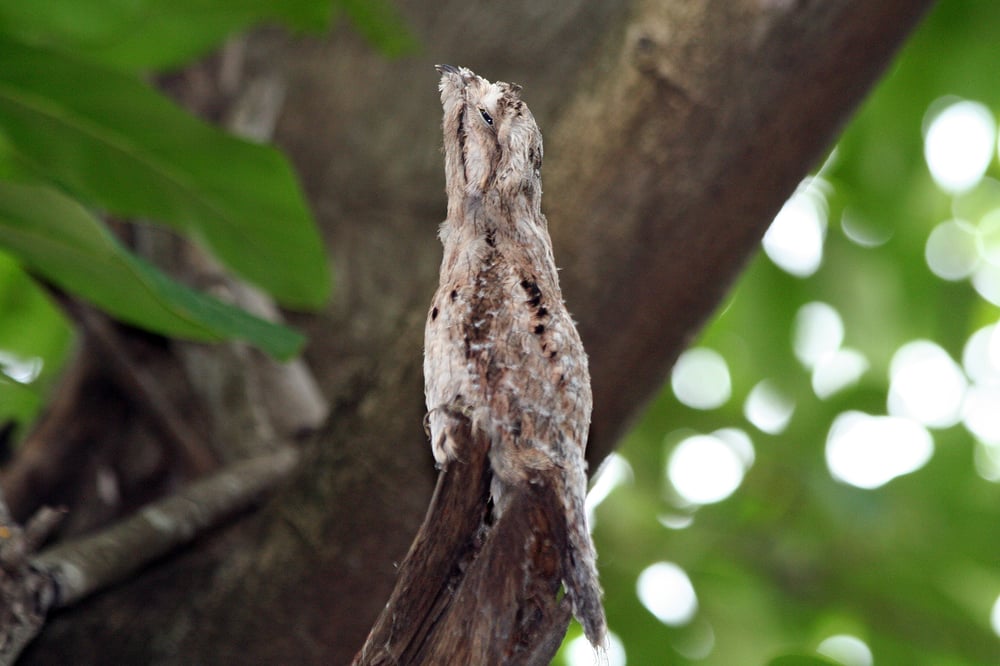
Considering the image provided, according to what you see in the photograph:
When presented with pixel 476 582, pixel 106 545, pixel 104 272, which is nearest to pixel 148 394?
pixel 106 545

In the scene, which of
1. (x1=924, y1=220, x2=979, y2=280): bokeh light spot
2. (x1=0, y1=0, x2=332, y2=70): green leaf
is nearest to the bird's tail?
(x1=0, y1=0, x2=332, y2=70): green leaf

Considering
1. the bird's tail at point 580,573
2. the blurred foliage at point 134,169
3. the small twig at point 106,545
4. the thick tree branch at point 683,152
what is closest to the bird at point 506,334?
the bird's tail at point 580,573

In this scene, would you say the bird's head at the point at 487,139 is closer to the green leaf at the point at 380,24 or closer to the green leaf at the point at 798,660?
the green leaf at the point at 798,660

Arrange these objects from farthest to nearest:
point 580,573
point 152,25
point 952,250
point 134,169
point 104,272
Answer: point 952,250, point 152,25, point 134,169, point 104,272, point 580,573

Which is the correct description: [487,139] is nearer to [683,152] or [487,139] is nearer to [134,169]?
[683,152]

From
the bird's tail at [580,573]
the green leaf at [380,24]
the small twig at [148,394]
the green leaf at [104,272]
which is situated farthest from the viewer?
the small twig at [148,394]

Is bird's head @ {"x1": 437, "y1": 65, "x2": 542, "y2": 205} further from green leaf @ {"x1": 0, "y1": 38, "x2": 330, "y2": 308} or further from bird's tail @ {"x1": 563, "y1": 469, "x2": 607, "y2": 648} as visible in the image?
green leaf @ {"x1": 0, "y1": 38, "x2": 330, "y2": 308}

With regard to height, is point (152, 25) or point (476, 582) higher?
point (152, 25)

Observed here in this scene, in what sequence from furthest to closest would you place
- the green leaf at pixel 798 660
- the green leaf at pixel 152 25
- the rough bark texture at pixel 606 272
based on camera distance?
the green leaf at pixel 152 25
the rough bark texture at pixel 606 272
the green leaf at pixel 798 660
